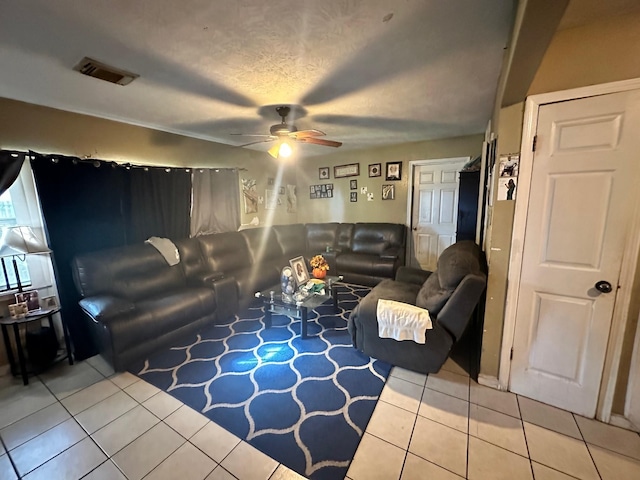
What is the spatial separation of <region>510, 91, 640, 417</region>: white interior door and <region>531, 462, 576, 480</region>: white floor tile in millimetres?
544

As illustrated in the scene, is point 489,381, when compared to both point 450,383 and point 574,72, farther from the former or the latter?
point 574,72

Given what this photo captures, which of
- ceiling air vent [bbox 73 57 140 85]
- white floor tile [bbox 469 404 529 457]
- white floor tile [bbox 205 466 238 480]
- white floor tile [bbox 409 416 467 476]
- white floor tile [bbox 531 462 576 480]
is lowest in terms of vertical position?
white floor tile [bbox 531 462 576 480]

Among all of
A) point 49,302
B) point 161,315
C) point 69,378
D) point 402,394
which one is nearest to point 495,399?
point 402,394

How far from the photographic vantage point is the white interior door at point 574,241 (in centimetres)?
141

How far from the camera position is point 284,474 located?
133cm

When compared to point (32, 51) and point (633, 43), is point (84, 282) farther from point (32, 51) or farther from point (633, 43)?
point (633, 43)

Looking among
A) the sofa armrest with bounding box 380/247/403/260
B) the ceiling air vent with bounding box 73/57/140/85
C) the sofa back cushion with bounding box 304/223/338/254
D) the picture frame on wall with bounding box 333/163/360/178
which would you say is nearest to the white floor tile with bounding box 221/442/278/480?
the ceiling air vent with bounding box 73/57/140/85

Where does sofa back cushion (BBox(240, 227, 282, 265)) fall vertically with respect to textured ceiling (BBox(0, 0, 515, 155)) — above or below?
below

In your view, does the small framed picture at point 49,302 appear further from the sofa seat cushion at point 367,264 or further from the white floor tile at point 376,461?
the sofa seat cushion at point 367,264

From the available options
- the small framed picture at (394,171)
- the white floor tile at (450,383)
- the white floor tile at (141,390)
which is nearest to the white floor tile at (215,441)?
the white floor tile at (141,390)

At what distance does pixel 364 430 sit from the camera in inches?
62.2

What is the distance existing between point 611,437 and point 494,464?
0.78 meters

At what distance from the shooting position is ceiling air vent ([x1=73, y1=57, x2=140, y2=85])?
163cm

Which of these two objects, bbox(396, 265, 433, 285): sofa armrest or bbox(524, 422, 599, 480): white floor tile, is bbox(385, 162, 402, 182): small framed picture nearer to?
bbox(396, 265, 433, 285): sofa armrest
